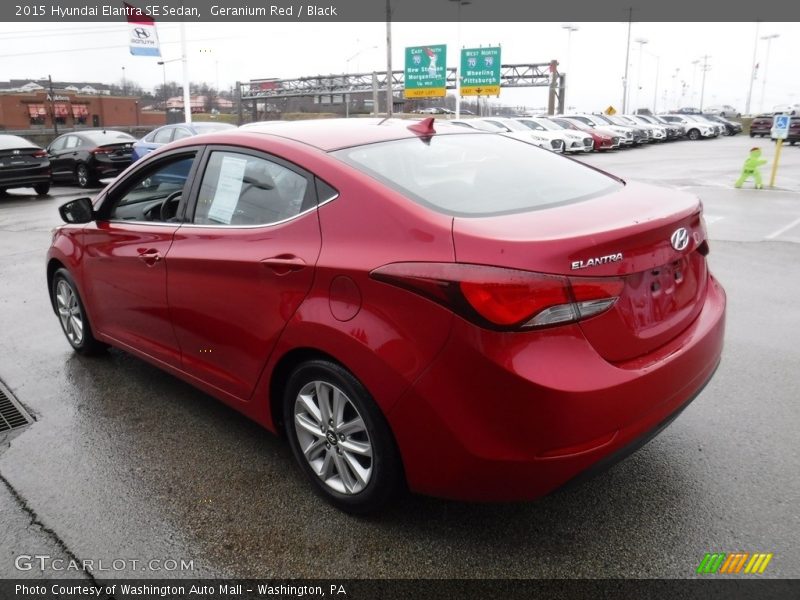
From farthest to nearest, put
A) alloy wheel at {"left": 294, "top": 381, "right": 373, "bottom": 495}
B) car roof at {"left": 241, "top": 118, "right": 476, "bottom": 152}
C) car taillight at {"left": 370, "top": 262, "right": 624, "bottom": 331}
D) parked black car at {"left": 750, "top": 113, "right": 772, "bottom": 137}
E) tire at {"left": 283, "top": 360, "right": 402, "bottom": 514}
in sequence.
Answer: parked black car at {"left": 750, "top": 113, "right": 772, "bottom": 137}, car roof at {"left": 241, "top": 118, "right": 476, "bottom": 152}, alloy wheel at {"left": 294, "top": 381, "right": 373, "bottom": 495}, tire at {"left": 283, "top": 360, "right": 402, "bottom": 514}, car taillight at {"left": 370, "top": 262, "right": 624, "bottom": 331}

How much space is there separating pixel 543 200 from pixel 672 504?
4.78 feet

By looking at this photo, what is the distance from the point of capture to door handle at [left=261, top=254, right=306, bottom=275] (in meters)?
2.72

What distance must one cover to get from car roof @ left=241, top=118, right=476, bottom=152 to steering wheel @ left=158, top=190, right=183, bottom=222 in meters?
0.53

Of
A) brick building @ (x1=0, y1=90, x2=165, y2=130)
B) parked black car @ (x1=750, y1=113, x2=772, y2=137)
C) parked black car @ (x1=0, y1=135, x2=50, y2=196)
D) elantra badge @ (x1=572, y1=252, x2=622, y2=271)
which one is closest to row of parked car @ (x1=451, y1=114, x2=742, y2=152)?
parked black car @ (x1=750, y1=113, x2=772, y2=137)

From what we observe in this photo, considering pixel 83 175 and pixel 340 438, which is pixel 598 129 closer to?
pixel 83 175

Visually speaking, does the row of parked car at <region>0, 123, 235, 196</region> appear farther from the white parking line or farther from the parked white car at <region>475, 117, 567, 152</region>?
the parked white car at <region>475, 117, 567, 152</region>

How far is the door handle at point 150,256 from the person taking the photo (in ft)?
11.8

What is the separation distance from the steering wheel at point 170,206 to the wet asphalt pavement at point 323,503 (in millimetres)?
1176

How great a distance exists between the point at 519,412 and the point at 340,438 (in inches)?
34.6

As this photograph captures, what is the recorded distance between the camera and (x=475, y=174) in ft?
9.90

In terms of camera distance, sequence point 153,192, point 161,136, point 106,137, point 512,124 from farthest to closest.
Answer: point 512,124 → point 106,137 → point 161,136 → point 153,192

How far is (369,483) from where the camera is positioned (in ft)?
8.71

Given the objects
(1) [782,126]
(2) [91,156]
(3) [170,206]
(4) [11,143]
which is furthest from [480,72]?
(3) [170,206]

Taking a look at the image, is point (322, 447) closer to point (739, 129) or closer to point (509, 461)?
point (509, 461)
